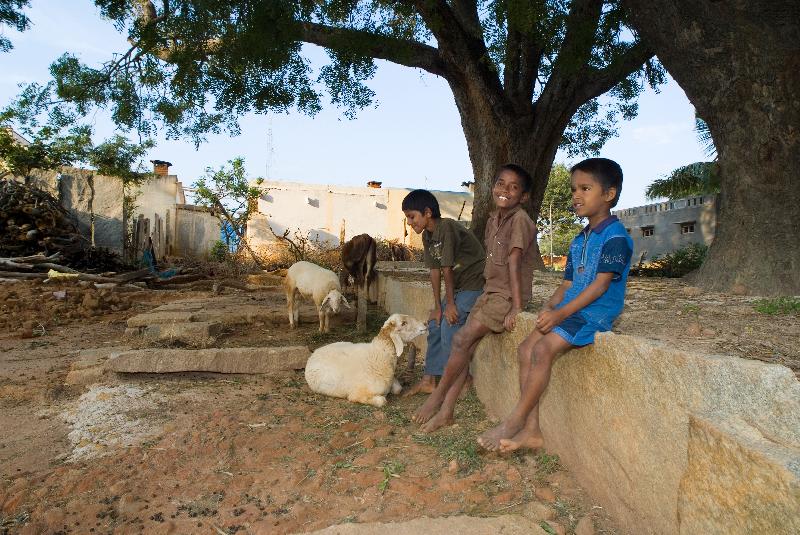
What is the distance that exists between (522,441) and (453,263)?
1.36 meters

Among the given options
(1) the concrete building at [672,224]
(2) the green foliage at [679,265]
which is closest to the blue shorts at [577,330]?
(2) the green foliage at [679,265]

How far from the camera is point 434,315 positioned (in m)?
4.29

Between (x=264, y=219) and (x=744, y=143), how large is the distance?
1837cm

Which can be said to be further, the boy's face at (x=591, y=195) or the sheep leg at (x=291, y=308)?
the sheep leg at (x=291, y=308)

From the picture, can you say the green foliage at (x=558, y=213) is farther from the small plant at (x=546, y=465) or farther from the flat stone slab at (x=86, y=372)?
the small plant at (x=546, y=465)

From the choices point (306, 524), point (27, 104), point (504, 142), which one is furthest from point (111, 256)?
point (306, 524)

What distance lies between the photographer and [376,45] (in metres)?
8.43

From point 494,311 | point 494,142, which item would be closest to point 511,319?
point 494,311

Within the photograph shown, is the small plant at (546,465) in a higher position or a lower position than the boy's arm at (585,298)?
lower

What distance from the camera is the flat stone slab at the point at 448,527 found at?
2299mm

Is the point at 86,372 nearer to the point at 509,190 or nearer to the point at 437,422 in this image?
the point at 437,422

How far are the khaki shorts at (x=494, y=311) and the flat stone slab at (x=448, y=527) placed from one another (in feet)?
4.25

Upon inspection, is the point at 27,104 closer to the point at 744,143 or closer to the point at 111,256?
the point at 111,256

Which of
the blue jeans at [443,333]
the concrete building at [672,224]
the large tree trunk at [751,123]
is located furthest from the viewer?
the concrete building at [672,224]
